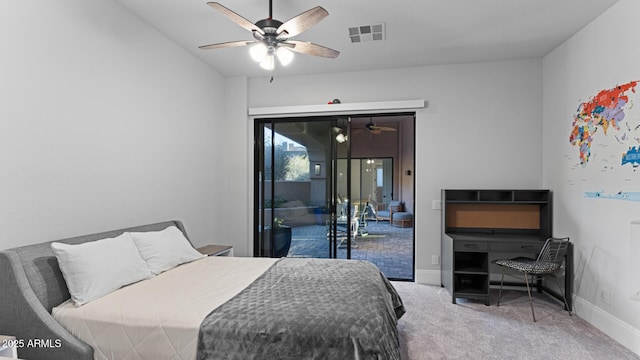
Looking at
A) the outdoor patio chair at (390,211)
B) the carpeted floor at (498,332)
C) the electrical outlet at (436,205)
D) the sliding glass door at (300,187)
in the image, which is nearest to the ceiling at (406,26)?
the sliding glass door at (300,187)

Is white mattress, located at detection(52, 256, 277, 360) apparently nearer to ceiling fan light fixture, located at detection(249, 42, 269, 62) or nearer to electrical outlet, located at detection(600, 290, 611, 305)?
ceiling fan light fixture, located at detection(249, 42, 269, 62)

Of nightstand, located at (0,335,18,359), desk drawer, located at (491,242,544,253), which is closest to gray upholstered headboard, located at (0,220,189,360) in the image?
nightstand, located at (0,335,18,359)

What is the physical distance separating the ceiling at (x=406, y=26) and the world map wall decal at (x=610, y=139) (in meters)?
0.81

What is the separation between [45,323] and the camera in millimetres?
1772

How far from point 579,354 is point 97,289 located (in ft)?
11.5

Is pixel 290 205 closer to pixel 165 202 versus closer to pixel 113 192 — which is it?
pixel 165 202

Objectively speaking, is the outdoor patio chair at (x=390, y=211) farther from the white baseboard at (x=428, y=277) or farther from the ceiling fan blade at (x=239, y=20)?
the ceiling fan blade at (x=239, y=20)

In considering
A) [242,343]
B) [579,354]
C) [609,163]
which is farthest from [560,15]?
[242,343]

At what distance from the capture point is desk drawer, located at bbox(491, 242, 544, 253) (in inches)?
136

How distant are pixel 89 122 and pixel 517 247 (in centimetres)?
425

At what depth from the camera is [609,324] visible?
2752 mm

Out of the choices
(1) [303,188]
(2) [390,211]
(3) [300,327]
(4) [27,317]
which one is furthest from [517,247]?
(2) [390,211]

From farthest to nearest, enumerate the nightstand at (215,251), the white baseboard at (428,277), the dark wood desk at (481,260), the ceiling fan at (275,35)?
the white baseboard at (428,277) → the nightstand at (215,251) → the dark wood desk at (481,260) → the ceiling fan at (275,35)

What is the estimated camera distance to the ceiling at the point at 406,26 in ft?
9.21
